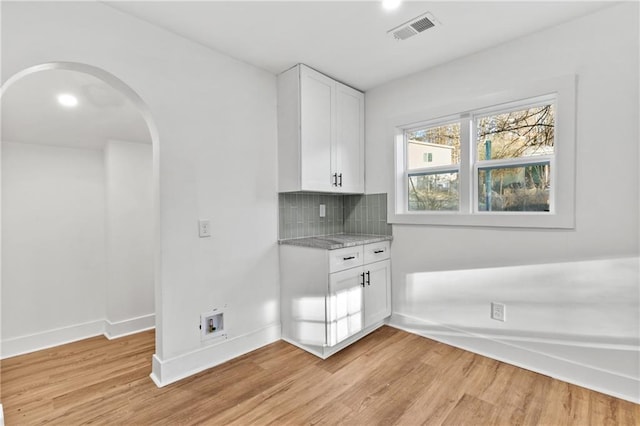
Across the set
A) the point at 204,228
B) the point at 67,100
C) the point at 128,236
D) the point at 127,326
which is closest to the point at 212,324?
the point at 204,228

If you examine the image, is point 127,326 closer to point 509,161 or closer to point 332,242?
point 332,242

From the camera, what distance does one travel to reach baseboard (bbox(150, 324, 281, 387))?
2115 mm

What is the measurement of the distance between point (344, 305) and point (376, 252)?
0.64 metres

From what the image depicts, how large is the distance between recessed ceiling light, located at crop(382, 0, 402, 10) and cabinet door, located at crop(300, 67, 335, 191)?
0.92 m

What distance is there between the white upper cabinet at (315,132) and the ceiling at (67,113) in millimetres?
1285

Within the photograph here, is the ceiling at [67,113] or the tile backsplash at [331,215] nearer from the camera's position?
the ceiling at [67,113]

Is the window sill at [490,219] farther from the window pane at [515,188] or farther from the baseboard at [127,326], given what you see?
the baseboard at [127,326]

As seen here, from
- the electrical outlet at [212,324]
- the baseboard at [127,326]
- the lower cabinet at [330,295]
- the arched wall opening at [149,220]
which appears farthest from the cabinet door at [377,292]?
the baseboard at [127,326]

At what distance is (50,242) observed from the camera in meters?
2.91

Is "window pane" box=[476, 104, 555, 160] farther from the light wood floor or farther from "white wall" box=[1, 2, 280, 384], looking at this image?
"white wall" box=[1, 2, 280, 384]

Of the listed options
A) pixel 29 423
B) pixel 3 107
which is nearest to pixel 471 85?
pixel 3 107

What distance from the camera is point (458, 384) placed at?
2.09 meters

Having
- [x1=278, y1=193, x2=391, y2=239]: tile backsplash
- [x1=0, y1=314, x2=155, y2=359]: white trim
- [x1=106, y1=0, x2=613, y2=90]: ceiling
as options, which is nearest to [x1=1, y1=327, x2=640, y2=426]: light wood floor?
[x1=0, y1=314, x2=155, y2=359]: white trim

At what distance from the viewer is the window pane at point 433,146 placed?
282 cm
